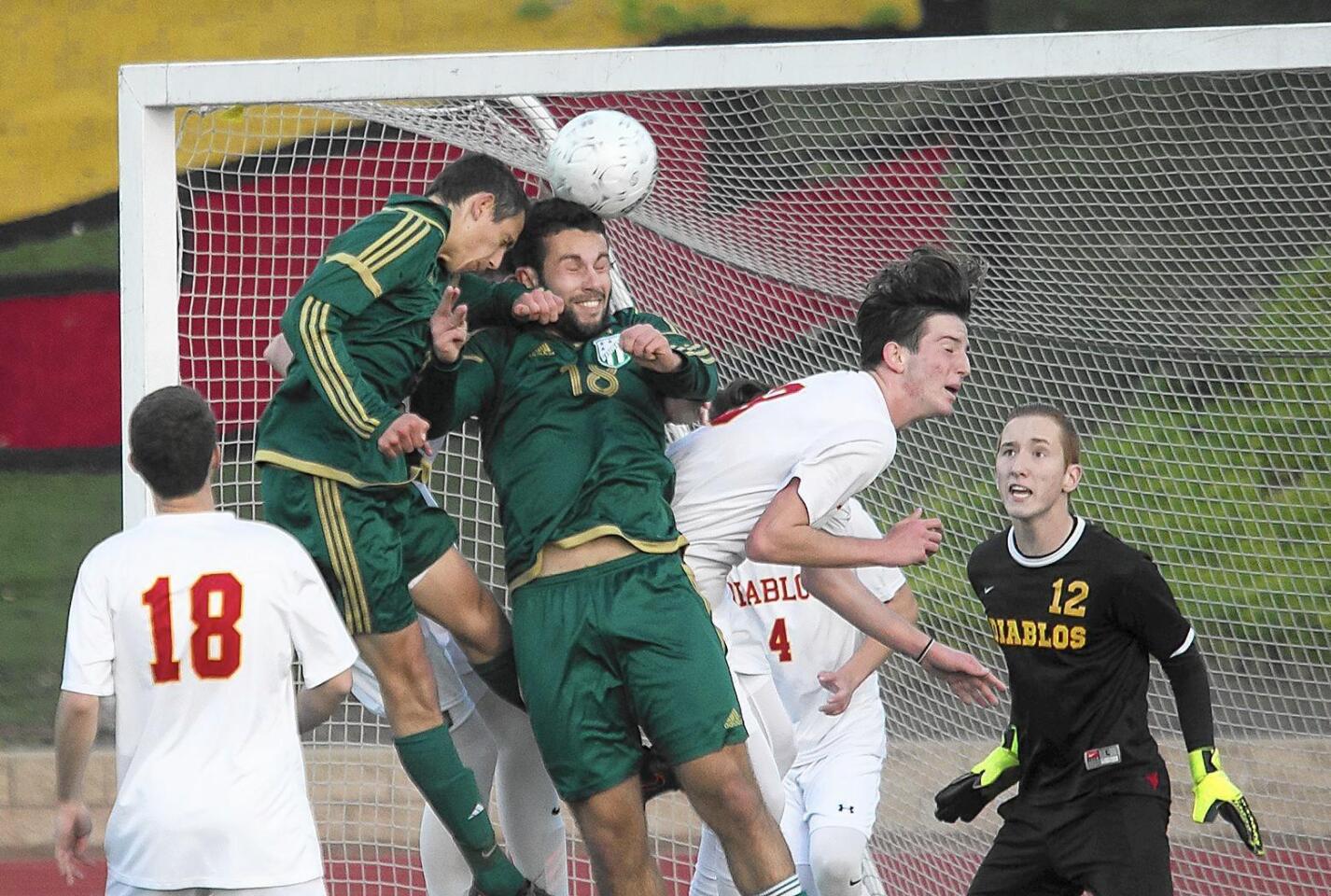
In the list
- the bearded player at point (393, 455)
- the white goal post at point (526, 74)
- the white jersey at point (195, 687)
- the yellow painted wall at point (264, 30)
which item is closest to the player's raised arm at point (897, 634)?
the bearded player at point (393, 455)

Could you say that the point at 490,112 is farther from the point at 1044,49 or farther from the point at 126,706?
the point at 126,706

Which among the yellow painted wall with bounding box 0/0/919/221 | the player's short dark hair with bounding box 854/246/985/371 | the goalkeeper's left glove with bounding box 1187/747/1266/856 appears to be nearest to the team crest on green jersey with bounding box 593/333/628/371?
the player's short dark hair with bounding box 854/246/985/371

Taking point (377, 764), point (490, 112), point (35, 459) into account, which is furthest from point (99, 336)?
point (490, 112)

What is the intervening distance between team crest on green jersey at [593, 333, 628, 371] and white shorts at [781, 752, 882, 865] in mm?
1886

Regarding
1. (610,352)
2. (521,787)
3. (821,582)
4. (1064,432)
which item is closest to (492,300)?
(610,352)

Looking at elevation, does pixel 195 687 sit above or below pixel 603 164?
below

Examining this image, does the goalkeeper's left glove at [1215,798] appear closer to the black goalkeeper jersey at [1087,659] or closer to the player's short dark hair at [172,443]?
the black goalkeeper jersey at [1087,659]

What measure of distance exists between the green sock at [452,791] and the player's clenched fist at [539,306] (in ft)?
3.36

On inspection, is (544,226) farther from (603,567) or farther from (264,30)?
(264,30)

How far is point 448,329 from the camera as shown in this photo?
3891 millimetres

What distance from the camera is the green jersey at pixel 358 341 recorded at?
366 centimetres

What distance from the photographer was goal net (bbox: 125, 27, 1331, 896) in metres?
6.06

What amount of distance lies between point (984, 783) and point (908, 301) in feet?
4.41

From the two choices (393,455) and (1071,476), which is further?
(1071,476)
